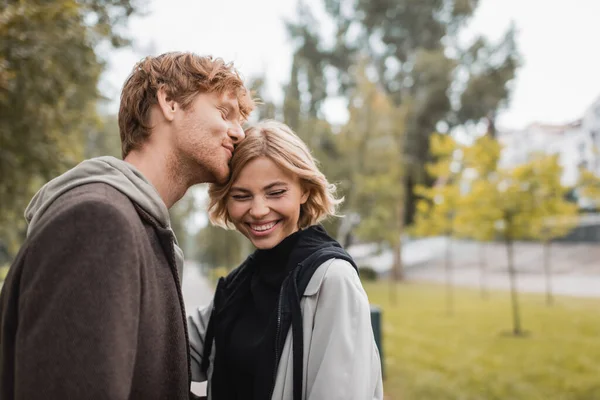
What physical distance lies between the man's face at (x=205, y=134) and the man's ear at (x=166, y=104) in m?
0.03

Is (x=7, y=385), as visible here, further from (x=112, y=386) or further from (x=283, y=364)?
(x=283, y=364)

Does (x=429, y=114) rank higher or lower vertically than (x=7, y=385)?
higher

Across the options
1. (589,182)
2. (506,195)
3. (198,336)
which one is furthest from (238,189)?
(506,195)

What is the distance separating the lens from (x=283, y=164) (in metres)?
2.19

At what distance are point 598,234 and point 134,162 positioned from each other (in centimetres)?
2603

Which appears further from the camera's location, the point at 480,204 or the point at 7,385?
the point at 480,204

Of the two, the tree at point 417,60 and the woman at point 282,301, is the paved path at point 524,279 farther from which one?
the woman at point 282,301

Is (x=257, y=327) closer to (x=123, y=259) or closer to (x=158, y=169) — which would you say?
(x=158, y=169)

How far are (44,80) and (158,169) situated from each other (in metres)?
5.90

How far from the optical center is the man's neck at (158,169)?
1820mm

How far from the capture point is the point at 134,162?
1.83 metres

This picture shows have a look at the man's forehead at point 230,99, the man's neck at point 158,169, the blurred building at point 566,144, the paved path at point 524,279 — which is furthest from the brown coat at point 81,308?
the paved path at point 524,279

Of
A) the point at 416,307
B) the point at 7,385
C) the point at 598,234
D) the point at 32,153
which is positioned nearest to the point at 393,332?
the point at 416,307

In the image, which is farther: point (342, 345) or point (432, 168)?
point (432, 168)
